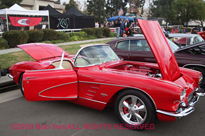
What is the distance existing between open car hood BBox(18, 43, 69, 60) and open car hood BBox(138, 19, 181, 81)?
2.70 m

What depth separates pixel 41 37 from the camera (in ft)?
41.5

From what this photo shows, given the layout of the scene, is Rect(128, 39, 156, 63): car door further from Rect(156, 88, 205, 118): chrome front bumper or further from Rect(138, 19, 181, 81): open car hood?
Rect(156, 88, 205, 118): chrome front bumper

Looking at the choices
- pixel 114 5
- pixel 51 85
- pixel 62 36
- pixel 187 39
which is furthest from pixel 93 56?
pixel 114 5

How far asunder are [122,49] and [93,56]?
2.77 metres

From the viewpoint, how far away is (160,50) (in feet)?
11.5

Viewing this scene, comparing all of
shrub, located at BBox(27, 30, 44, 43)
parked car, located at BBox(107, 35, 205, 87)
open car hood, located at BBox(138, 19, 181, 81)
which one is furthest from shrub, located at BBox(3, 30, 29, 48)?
open car hood, located at BBox(138, 19, 181, 81)

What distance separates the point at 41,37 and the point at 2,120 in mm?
9692

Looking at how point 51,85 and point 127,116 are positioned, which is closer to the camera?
point 127,116

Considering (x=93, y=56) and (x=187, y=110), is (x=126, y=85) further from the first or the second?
(x=93, y=56)

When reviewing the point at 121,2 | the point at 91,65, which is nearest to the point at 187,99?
the point at 91,65

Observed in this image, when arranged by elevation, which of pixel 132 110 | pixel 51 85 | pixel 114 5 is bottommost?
pixel 132 110

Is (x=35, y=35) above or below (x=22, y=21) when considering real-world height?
below

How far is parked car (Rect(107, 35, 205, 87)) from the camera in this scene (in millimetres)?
5480

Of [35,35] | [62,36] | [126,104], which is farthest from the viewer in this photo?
[62,36]
